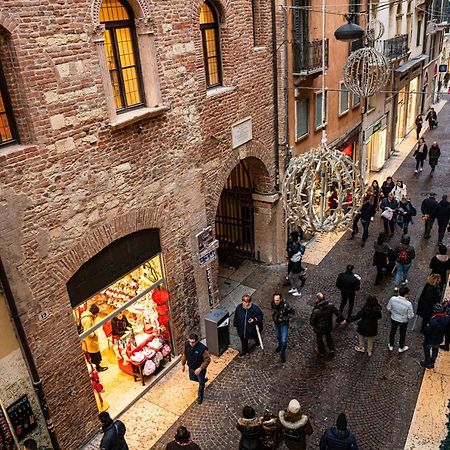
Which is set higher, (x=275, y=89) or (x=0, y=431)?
(x=275, y=89)

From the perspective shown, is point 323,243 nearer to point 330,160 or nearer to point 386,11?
point 330,160

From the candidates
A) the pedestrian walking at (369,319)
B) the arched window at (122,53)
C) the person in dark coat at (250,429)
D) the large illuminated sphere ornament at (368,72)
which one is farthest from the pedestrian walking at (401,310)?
the arched window at (122,53)

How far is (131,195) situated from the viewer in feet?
27.9

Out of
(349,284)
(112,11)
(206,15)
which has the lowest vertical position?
(349,284)

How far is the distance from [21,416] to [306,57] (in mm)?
10680

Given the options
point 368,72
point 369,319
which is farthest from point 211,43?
point 369,319

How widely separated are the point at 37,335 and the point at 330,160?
495cm

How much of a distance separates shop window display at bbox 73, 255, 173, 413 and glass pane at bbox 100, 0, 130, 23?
4.34m

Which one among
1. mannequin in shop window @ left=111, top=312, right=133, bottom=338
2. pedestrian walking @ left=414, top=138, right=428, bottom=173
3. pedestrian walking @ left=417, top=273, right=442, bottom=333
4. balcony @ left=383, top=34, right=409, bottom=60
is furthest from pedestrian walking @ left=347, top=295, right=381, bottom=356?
balcony @ left=383, top=34, right=409, bottom=60

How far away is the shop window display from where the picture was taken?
8.81 metres

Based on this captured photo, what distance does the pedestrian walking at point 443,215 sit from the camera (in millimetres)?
14266

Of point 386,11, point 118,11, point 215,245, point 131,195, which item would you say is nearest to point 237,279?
point 215,245

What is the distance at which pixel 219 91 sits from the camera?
10.4 meters

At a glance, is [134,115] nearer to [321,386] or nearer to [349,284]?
[349,284]
